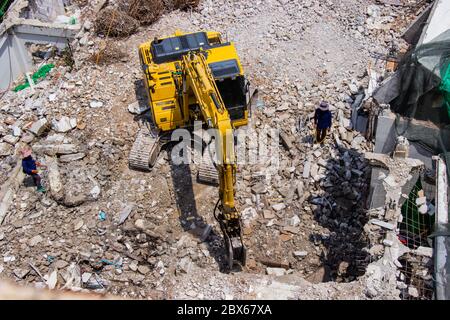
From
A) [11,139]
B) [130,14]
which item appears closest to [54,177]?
[11,139]

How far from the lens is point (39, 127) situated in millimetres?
14617

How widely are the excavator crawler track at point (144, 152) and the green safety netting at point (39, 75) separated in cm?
645

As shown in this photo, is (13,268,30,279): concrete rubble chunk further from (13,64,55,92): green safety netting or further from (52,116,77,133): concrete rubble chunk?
(13,64,55,92): green safety netting

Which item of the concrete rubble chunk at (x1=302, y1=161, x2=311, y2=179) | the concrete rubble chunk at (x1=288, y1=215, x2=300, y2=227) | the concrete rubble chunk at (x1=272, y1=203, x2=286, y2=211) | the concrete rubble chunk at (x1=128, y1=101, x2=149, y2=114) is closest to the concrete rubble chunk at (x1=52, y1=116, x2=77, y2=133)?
the concrete rubble chunk at (x1=128, y1=101, x2=149, y2=114)

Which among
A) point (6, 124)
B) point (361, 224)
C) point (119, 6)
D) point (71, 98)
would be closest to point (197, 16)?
point (119, 6)

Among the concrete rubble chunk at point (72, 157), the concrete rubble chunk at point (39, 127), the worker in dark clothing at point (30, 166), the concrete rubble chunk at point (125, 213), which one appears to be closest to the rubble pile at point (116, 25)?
the concrete rubble chunk at point (39, 127)

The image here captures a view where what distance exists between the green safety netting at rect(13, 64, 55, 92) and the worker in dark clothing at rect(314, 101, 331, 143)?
987 cm

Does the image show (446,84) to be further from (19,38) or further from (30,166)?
(19,38)

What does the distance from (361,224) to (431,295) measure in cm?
300

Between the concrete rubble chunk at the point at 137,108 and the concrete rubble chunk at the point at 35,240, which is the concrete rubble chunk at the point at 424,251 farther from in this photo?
the concrete rubble chunk at the point at 137,108

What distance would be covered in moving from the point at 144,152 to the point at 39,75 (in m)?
7.32

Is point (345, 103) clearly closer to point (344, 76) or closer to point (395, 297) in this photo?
point (344, 76)

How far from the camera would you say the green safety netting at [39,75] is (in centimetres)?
1814

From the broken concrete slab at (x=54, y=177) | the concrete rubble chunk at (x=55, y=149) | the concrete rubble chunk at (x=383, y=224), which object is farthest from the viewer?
the concrete rubble chunk at (x=55, y=149)
